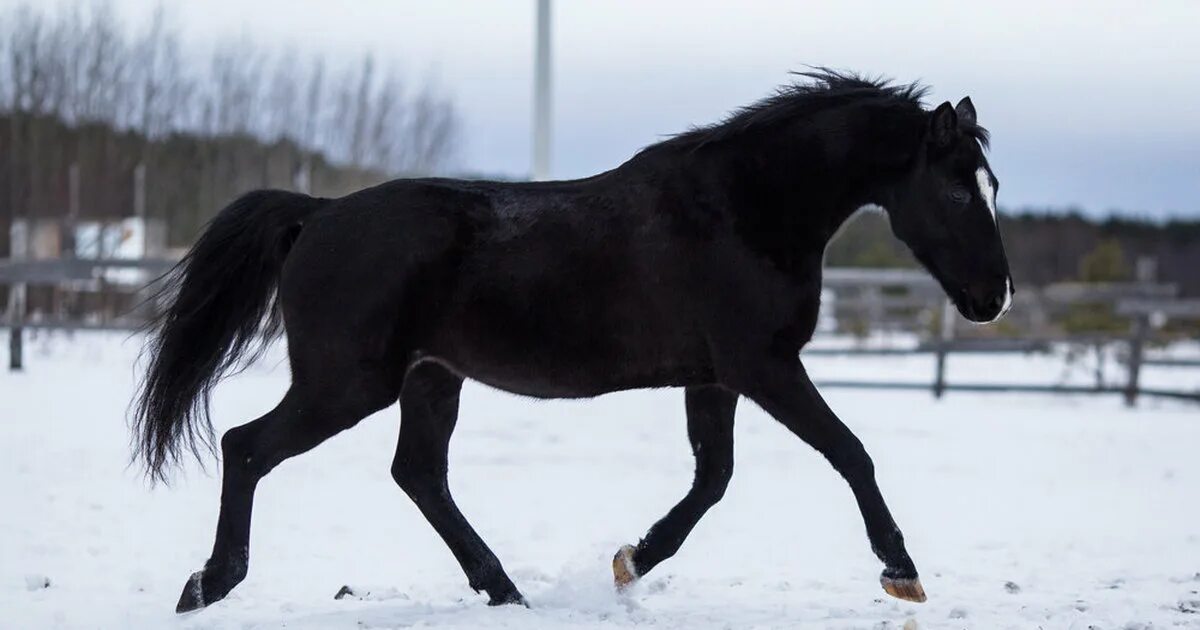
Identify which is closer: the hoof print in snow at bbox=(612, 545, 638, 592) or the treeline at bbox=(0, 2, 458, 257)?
the hoof print in snow at bbox=(612, 545, 638, 592)

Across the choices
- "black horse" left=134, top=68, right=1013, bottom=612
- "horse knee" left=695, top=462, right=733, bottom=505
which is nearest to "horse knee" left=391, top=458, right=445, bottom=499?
"black horse" left=134, top=68, right=1013, bottom=612

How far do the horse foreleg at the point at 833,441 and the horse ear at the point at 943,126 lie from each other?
0.94 m

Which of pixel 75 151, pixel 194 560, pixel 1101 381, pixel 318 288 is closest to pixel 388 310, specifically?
pixel 318 288

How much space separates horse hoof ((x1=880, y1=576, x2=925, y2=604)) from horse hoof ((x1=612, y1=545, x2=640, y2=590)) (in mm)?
944

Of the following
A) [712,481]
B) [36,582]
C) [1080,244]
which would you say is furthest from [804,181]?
[1080,244]

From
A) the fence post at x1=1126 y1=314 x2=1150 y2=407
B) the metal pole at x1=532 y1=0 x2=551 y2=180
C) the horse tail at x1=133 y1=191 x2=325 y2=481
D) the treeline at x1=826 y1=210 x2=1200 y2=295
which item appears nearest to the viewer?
the horse tail at x1=133 y1=191 x2=325 y2=481

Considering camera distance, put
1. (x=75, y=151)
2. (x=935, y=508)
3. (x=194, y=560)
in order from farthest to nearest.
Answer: (x=75, y=151)
(x=935, y=508)
(x=194, y=560)

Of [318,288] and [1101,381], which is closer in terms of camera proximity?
[318,288]

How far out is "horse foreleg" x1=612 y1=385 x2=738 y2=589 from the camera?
15.1ft

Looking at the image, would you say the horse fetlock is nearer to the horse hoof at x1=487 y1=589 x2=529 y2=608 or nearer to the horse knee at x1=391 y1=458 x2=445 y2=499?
the horse hoof at x1=487 y1=589 x2=529 y2=608

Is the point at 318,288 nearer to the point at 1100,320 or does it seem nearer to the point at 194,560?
the point at 194,560

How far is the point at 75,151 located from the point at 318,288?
73.9 ft

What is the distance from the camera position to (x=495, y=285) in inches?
169

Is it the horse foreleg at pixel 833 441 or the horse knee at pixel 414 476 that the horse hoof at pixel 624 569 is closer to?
the horse knee at pixel 414 476
